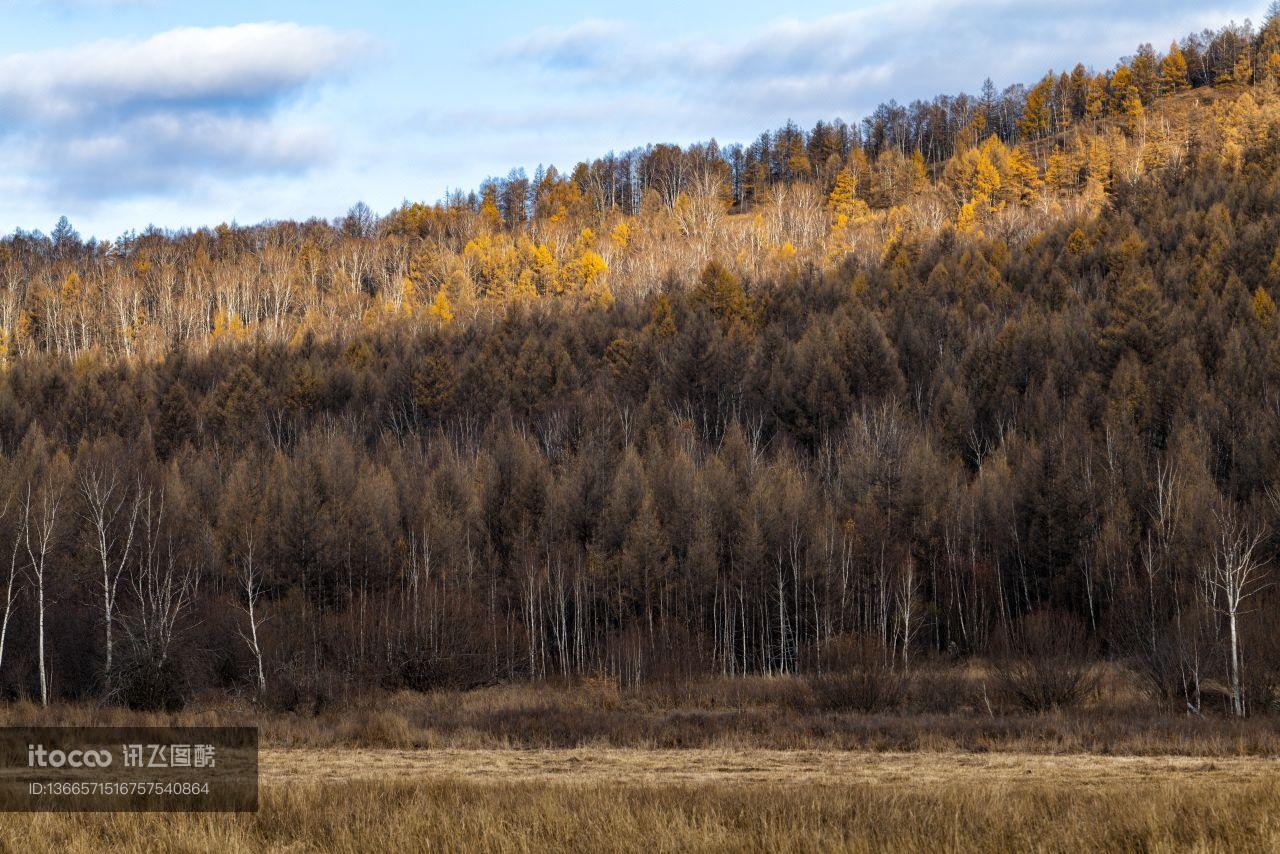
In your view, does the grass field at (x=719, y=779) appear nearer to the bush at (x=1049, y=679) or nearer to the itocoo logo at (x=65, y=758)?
the bush at (x=1049, y=679)

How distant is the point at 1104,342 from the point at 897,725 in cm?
6106

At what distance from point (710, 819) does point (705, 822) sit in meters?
0.52

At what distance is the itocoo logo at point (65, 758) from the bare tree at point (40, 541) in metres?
16.5

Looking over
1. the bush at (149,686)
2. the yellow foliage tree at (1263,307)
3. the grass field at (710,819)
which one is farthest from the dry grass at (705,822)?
the yellow foliage tree at (1263,307)

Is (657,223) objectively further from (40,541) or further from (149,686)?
(149,686)

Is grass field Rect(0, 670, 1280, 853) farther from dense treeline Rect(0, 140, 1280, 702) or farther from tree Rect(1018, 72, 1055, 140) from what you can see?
tree Rect(1018, 72, 1055, 140)

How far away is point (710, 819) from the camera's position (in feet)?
42.4

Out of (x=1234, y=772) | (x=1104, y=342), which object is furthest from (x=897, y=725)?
(x=1104, y=342)

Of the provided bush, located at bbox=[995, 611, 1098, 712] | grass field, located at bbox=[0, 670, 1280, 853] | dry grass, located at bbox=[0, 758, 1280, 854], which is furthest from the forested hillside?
dry grass, located at bbox=[0, 758, 1280, 854]

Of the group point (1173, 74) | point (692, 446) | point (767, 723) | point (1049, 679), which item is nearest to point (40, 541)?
point (767, 723)

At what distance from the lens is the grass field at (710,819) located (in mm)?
11781

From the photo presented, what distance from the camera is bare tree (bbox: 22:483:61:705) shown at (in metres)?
39.8

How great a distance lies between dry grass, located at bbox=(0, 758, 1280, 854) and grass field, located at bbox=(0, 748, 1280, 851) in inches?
1.0

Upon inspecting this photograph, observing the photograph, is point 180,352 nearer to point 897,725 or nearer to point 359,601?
point 359,601
